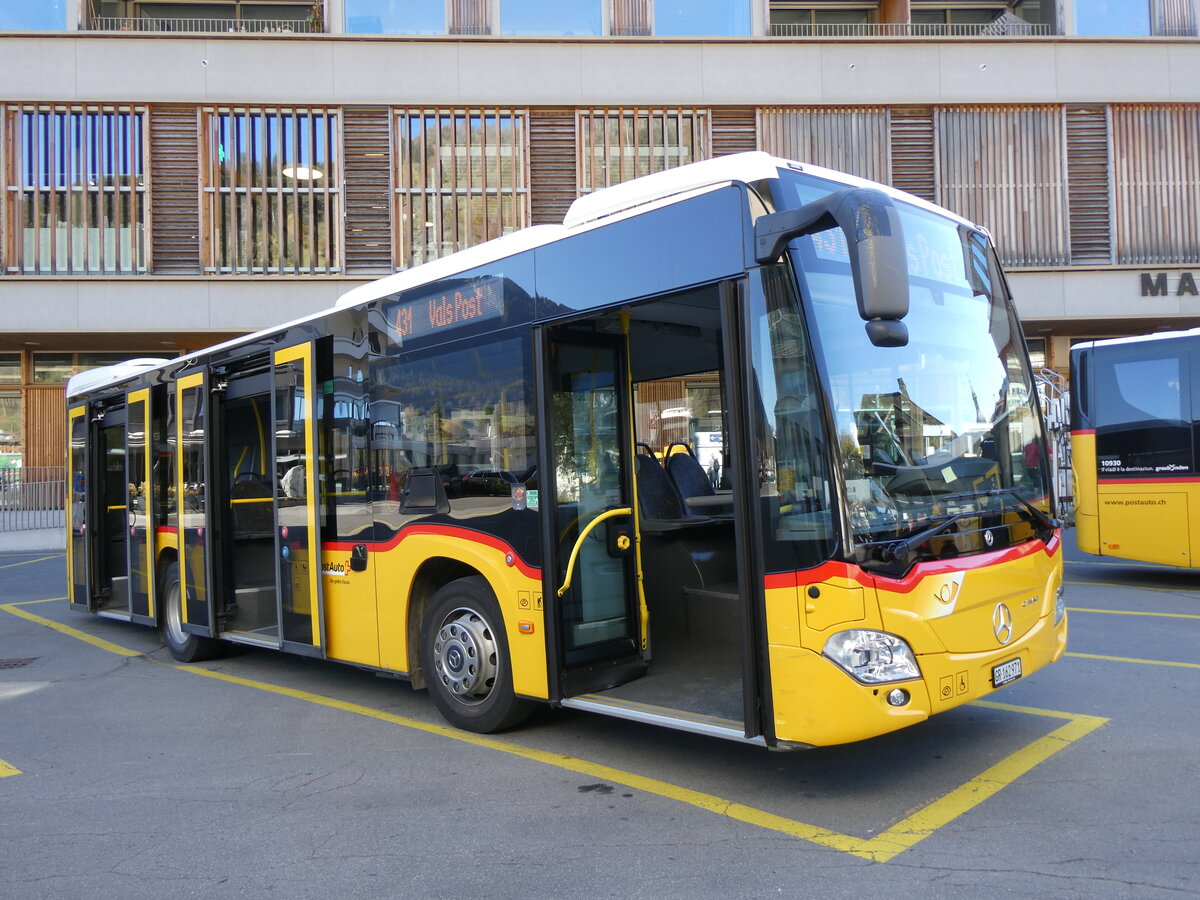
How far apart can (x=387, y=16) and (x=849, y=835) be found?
2083 cm

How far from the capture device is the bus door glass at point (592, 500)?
5.54 metres

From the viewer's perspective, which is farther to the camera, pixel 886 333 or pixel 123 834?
pixel 123 834

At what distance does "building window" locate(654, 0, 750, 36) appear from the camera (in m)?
21.2

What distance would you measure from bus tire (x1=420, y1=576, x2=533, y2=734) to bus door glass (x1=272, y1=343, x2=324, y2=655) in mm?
1363

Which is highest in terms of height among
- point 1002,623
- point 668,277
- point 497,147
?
point 497,147

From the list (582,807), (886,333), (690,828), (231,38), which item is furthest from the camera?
(231,38)

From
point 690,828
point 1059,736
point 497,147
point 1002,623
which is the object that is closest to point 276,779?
point 690,828

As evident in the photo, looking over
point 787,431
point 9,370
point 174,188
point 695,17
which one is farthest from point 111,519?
point 695,17

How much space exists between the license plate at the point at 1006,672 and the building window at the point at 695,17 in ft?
63.2

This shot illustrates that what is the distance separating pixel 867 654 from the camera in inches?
167

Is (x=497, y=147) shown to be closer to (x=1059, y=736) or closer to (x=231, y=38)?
(x=231, y=38)

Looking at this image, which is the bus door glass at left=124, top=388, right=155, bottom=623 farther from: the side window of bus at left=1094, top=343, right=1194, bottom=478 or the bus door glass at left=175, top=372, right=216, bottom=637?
the side window of bus at left=1094, top=343, right=1194, bottom=478

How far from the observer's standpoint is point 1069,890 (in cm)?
359

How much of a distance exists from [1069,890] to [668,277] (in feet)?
10.4
